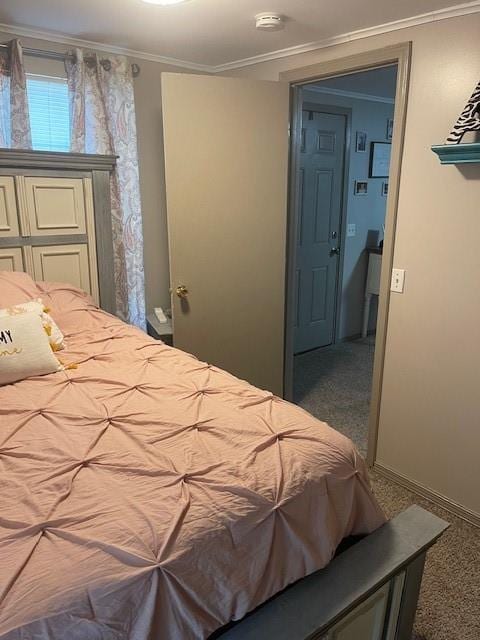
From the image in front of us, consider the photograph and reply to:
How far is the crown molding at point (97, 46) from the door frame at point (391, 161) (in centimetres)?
66

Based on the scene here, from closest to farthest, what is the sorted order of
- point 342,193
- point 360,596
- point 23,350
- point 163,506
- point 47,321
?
point 163,506 < point 360,596 < point 23,350 < point 47,321 < point 342,193

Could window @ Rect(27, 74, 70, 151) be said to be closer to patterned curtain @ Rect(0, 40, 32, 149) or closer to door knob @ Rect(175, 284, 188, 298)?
patterned curtain @ Rect(0, 40, 32, 149)

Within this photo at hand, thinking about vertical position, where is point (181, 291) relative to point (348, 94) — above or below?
below

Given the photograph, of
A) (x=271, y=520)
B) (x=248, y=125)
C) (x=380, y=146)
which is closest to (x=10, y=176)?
(x=248, y=125)

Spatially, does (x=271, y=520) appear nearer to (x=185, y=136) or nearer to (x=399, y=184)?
(x=399, y=184)

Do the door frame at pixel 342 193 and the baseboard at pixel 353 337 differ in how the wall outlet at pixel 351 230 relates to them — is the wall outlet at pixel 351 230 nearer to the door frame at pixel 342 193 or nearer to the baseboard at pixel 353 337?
the door frame at pixel 342 193

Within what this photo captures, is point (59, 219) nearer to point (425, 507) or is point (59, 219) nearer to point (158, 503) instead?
point (158, 503)

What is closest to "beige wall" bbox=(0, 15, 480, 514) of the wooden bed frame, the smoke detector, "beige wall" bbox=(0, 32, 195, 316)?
the smoke detector

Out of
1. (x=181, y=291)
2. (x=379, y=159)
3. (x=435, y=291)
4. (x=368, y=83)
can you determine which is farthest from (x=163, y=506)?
(x=379, y=159)

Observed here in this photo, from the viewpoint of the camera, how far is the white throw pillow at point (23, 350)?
172 cm

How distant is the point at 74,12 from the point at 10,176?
2.68ft

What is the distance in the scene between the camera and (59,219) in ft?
8.34

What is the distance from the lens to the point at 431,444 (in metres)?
2.40

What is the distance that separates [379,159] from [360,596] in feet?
14.2
